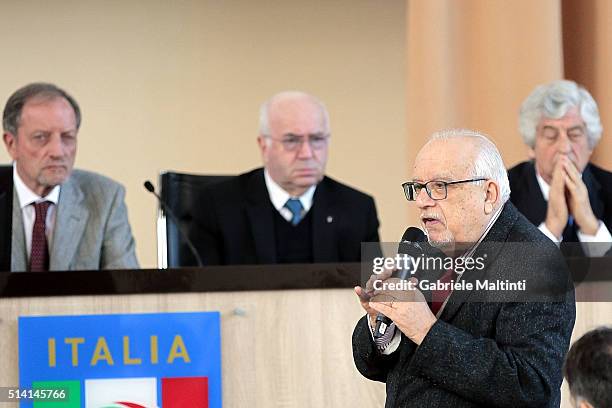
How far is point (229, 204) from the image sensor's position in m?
3.87

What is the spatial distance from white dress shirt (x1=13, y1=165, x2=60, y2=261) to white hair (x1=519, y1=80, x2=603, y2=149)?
156 centimetres

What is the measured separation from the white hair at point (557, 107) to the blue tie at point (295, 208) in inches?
31.3

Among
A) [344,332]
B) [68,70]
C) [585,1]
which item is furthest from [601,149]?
[68,70]

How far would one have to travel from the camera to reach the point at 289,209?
392cm

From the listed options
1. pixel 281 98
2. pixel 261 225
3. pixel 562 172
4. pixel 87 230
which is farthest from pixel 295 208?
pixel 562 172

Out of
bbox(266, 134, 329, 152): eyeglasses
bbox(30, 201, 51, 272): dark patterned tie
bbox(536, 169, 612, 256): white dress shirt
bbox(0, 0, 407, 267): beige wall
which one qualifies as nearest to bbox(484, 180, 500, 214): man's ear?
bbox(536, 169, 612, 256): white dress shirt

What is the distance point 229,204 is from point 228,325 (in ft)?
3.35

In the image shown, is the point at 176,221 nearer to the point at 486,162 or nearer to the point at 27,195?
the point at 27,195

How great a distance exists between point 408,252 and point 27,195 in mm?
1771

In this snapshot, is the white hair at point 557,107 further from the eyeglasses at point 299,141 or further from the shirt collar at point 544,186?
the eyeglasses at point 299,141

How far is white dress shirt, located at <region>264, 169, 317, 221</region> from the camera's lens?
12.8 ft

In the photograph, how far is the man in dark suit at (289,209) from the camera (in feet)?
12.5

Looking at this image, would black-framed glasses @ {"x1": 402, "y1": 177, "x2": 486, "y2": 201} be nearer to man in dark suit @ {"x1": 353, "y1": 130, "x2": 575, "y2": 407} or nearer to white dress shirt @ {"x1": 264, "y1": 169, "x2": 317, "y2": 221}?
man in dark suit @ {"x1": 353, "y1": 130, "x2": 575, "y2": 407}

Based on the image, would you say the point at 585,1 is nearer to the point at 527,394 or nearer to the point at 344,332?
the point at 344,332
